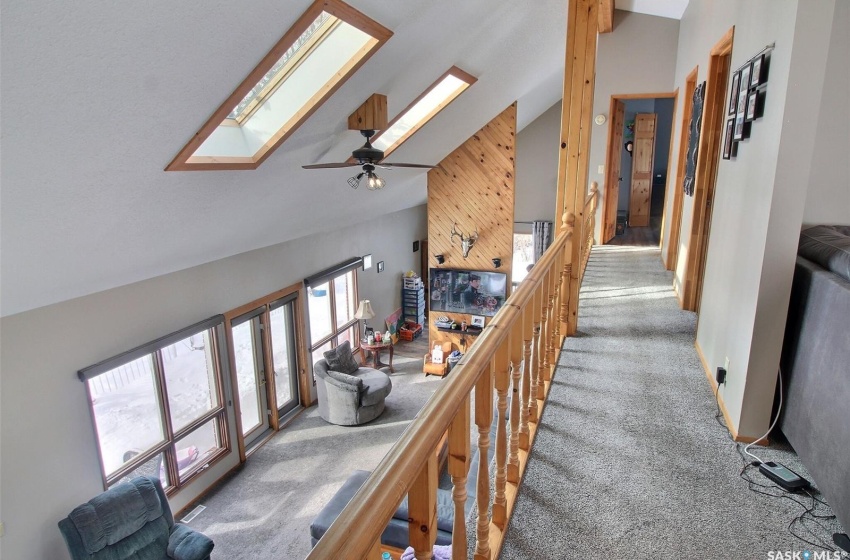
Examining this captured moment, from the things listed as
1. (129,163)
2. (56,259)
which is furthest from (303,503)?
(129,163)

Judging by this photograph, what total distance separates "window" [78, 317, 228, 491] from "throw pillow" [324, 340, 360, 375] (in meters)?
1.95

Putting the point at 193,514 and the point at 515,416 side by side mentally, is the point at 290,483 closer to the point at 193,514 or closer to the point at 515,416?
the point at 193,514

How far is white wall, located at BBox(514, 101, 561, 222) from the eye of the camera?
35.3 feet

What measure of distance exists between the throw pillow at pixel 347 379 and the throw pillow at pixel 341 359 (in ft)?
0.88

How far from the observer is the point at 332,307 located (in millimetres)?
8484

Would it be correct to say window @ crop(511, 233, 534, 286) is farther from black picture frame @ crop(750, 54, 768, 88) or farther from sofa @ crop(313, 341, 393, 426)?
black picture frame @ crop(750, 54, 768, 88)

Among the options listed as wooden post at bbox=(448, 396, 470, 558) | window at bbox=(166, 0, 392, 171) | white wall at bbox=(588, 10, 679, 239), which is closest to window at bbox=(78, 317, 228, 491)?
window at bbox=(166, 0, 392, 171)

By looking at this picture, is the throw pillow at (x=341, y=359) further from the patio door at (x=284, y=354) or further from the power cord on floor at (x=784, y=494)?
the power cord on floor at (x=784, y=494)

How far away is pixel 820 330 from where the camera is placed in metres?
1.92

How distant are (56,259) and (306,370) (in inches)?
188

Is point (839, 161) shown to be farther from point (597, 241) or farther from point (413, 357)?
point (413, 357)

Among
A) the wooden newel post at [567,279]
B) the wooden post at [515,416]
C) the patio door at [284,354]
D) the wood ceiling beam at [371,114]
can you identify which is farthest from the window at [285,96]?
the patio door at [284,354]

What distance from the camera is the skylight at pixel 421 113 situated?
564 cm

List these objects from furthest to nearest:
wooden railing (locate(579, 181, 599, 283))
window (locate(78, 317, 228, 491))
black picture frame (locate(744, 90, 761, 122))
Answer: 1. wooden railing (locate(579, 181, 599, 283))
2. window (locate(78, 317, 228, 491))
3. black picture frame (locate(744, 90, 761, 122))
